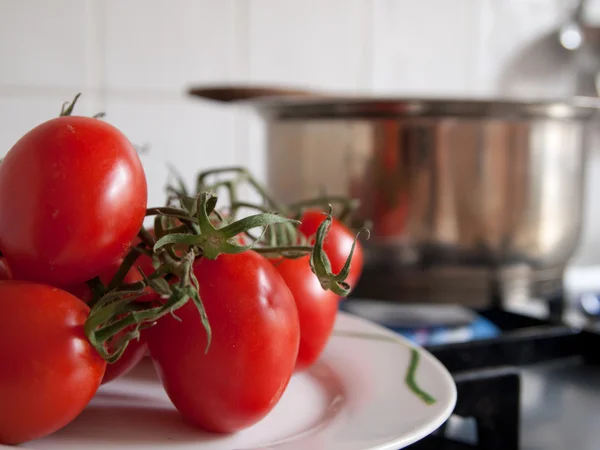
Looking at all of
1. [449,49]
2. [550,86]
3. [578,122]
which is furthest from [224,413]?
[550,86]

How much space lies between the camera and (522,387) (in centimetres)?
56

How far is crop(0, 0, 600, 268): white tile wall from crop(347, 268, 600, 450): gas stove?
0.48 metres

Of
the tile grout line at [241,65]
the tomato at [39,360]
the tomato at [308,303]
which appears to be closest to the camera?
the tomato at [39,360]

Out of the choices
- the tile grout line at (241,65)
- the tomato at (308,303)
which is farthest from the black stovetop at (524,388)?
the tile grout line at (241,65)

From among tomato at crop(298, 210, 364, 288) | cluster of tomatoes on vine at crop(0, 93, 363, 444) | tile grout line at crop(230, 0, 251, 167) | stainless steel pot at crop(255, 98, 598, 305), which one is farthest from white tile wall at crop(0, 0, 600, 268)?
cluster of tomatoes on vine at crop(0, 93, 363, 444)

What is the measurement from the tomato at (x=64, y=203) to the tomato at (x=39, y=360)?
0.02 metres

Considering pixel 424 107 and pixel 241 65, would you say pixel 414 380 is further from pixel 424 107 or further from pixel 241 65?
pixel 241 65

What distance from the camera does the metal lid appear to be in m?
0.59

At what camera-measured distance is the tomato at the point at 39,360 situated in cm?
27

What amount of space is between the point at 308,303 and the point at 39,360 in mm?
149

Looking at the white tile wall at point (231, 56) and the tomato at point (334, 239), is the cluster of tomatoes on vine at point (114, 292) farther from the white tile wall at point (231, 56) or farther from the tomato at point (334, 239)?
the white tile wall at point (231, 56)

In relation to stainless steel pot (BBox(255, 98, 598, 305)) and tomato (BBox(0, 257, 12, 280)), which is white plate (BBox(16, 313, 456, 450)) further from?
stainless steel pot (BBox(255, 98, 598, 305))

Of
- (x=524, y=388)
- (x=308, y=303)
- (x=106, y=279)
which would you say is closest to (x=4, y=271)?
(x=106, y=279)

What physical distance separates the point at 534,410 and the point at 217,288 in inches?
13.5
